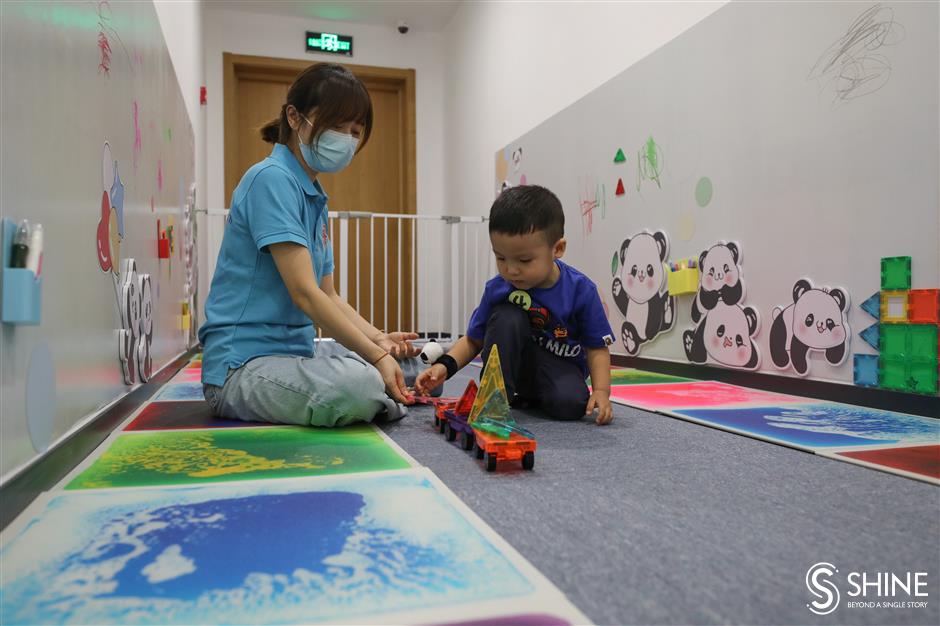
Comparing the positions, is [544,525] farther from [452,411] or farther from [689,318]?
[689,318]

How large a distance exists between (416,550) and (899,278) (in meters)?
1.53

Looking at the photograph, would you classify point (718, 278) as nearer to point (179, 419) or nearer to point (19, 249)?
point (179, 419)

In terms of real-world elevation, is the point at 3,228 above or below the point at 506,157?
below

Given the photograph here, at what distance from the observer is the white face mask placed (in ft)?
4.92

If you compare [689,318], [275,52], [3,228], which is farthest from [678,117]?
[275,52]

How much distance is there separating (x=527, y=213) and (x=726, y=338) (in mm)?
1123

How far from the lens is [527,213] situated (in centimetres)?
152

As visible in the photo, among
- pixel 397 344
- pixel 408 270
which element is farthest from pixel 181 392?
pixel 408 270

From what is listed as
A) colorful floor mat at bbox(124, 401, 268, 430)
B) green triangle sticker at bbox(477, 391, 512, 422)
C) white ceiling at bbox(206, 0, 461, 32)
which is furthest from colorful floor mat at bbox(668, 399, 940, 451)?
white ceiling at bbox(206, 0, 461, 32)

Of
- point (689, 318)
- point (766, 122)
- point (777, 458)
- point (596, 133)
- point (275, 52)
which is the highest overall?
point (275, 52)

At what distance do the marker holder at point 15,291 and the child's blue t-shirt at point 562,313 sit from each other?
3.44ft

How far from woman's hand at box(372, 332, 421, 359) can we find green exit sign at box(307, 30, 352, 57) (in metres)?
4.35

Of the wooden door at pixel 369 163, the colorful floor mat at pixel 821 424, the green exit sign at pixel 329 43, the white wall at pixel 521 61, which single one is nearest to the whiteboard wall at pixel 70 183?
the colorful floor mat at pixel 821 424

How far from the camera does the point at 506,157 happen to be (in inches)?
168
